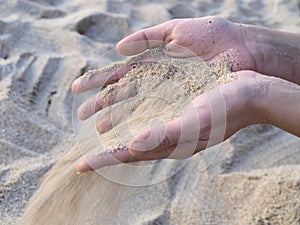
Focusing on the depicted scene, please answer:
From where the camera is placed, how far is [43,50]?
2.14 meters

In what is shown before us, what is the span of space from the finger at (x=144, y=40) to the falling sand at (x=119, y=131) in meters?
0.03

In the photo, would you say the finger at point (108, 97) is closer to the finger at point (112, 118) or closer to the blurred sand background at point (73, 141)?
the finger at point (112, 118)

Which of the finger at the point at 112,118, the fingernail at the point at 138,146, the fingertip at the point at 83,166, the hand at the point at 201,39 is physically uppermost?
the hand at the point at 201,39

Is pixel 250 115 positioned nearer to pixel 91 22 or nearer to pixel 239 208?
pixel 239 208

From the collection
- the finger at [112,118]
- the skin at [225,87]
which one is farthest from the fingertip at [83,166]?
the finger at [112,118]

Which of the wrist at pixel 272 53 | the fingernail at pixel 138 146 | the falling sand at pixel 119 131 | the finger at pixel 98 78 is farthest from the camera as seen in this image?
the wrist at pixel 272 53

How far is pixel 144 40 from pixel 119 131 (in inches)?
13.4

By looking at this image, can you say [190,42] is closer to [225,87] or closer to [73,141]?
[225,87]

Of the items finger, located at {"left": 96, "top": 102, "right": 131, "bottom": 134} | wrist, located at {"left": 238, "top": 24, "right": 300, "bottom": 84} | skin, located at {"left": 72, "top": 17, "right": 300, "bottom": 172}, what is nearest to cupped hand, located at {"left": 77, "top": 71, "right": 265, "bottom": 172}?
skin, located at {"left": 72, "top": 17, "right": 300, "bottom": 172}

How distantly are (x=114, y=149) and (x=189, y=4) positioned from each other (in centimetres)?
159

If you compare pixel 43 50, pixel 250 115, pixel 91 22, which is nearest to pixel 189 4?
pixel 91 22

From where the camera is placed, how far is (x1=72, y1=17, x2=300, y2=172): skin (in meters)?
1.22

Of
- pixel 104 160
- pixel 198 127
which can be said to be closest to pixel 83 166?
pixel 104 160

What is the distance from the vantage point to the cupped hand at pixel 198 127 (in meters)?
1.19
